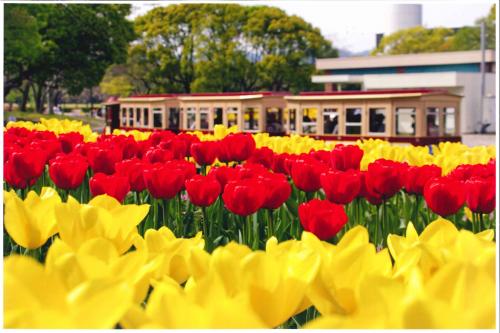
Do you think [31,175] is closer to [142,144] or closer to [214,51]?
[142,144]

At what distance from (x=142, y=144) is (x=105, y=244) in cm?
353

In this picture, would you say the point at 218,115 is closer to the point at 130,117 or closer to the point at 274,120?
the point at 274,120

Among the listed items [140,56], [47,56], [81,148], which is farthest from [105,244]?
[140,56]

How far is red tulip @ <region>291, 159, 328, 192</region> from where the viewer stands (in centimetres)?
321

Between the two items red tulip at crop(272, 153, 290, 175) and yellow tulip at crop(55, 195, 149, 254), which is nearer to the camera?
yellow tulip at crop(55, 195, 149, 254)

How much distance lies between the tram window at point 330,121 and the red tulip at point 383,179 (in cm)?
1571

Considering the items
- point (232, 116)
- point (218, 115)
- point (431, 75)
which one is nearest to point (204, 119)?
point (218, 115)

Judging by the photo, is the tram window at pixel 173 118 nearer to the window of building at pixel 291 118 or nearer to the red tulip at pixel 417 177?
the window of building at pixel 291 118

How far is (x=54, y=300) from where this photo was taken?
107 centimetres

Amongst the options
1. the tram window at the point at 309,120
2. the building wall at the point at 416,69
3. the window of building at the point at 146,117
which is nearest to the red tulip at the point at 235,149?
the tram window at the point at 309,120

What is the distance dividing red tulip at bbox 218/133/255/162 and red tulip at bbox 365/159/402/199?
4.42 ft

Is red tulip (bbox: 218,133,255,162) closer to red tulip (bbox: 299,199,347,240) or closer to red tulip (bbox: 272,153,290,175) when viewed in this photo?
red tulip (bbox: 272,153,290,175)

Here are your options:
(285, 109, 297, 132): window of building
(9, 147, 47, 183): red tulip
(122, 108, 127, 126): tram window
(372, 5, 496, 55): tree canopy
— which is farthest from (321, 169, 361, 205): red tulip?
(372, 5, 496, 55): tree canopy

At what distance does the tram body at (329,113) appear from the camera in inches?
Answer: 702
